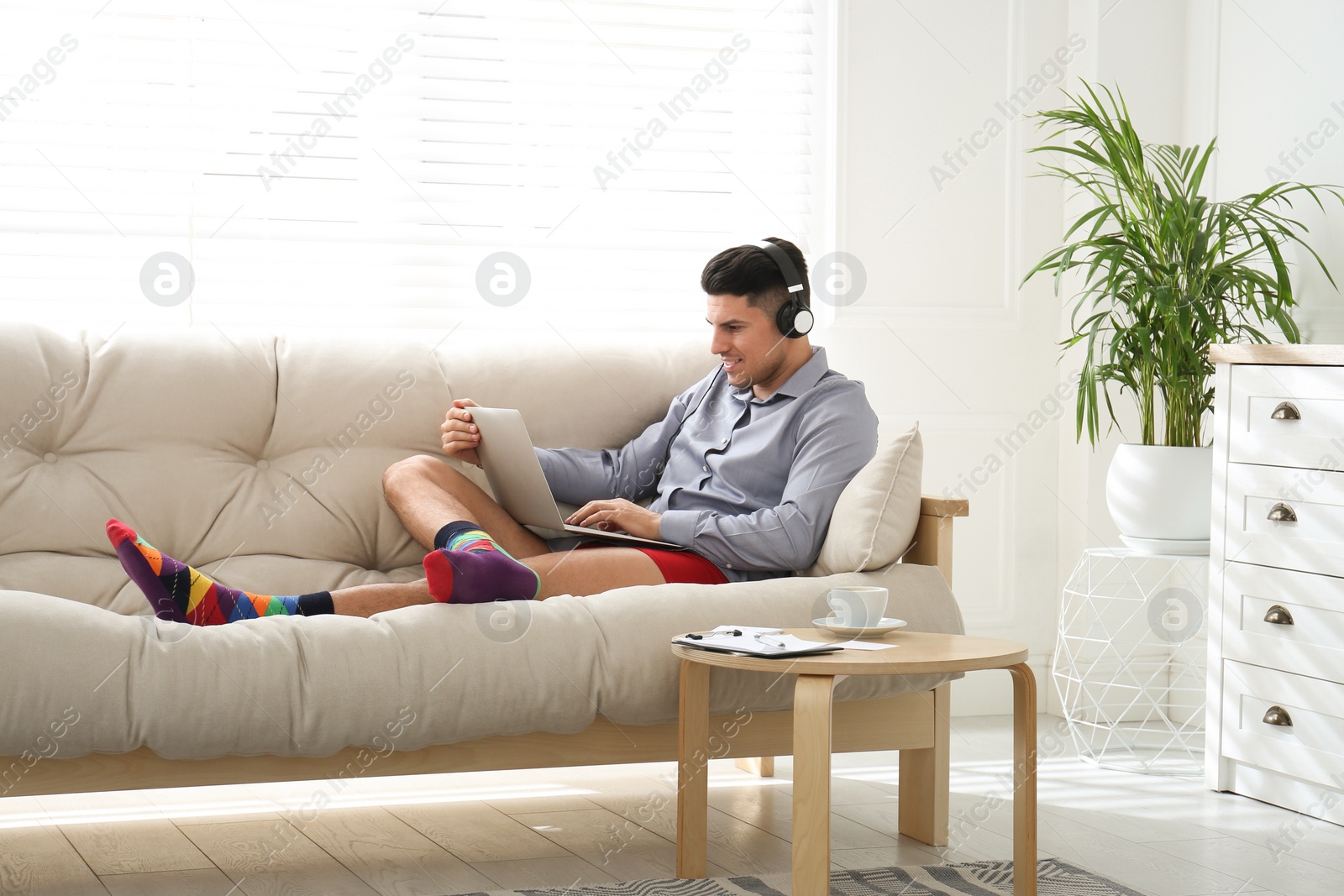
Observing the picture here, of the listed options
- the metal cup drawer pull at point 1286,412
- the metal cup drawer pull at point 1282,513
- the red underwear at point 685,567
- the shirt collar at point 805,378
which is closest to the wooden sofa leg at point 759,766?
the red underwear at point 685,567

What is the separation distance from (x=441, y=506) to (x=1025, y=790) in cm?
107

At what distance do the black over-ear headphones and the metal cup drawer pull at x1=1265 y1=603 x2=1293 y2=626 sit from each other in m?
1.05

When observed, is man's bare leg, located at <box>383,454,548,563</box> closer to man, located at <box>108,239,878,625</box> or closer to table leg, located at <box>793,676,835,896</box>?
man, located at <box>108,239,878,625</box>

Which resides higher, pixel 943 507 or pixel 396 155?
pixel 396 155

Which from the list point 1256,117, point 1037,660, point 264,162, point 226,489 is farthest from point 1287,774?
point 264,162

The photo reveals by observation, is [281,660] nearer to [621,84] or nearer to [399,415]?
[399,415]

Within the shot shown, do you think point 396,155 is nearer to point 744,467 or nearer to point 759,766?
point 744,467

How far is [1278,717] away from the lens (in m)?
2.40

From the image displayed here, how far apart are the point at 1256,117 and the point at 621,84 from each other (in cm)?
155

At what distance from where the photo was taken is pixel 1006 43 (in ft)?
11.0

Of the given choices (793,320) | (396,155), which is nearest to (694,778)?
(793,320)

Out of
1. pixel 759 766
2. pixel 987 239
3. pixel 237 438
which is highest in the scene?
pixel 987 239

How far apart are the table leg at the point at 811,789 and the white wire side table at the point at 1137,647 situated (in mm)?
1664

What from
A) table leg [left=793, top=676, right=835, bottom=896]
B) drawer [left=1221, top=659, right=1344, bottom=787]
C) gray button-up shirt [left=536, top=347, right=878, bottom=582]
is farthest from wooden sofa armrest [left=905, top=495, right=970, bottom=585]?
drawer [left=1221, top=659, right=1344, bottom=787]
